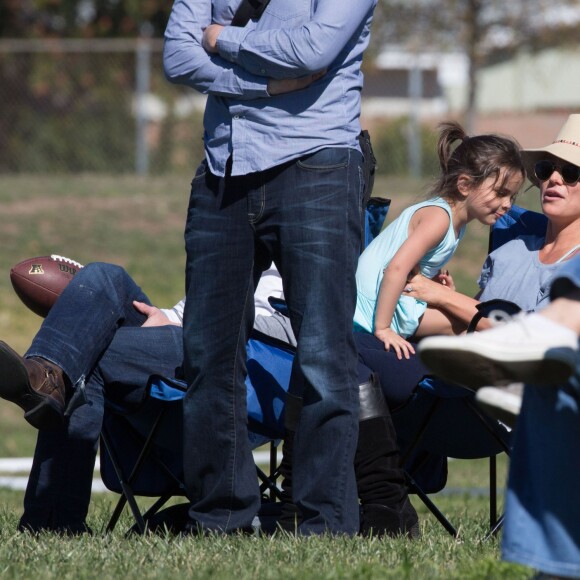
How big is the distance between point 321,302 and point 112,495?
156 inches

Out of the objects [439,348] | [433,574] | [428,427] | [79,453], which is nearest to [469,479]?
[428,427]

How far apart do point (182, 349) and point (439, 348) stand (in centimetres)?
176

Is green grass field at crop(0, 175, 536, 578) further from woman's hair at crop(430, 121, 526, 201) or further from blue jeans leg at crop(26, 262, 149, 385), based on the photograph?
blue jeans leg at crop(26, 262, 149, 385)

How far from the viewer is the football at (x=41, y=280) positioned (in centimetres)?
433

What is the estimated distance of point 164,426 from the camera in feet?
14.0

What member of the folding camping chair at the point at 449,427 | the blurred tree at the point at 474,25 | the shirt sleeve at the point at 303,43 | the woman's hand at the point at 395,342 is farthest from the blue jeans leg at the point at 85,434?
the blurred tree at the point at 474,25

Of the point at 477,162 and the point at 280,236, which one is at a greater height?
the point at 477,162

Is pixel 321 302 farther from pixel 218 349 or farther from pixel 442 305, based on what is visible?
pixel 442 305

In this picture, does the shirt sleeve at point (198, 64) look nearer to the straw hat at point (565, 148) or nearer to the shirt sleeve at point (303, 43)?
the shirt sleeve at point (303, 43)

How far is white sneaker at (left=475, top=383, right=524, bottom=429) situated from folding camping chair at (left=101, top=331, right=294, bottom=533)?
1.54 meters

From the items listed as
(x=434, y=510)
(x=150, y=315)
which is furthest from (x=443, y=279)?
(x=150, y=315)

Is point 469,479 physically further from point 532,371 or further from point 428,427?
point 532,371

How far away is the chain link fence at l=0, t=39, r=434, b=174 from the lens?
17.0m

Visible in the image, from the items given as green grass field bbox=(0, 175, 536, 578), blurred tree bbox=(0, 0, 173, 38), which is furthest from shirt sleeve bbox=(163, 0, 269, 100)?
blurred tree bbox=(0, 0, 173, 38)
